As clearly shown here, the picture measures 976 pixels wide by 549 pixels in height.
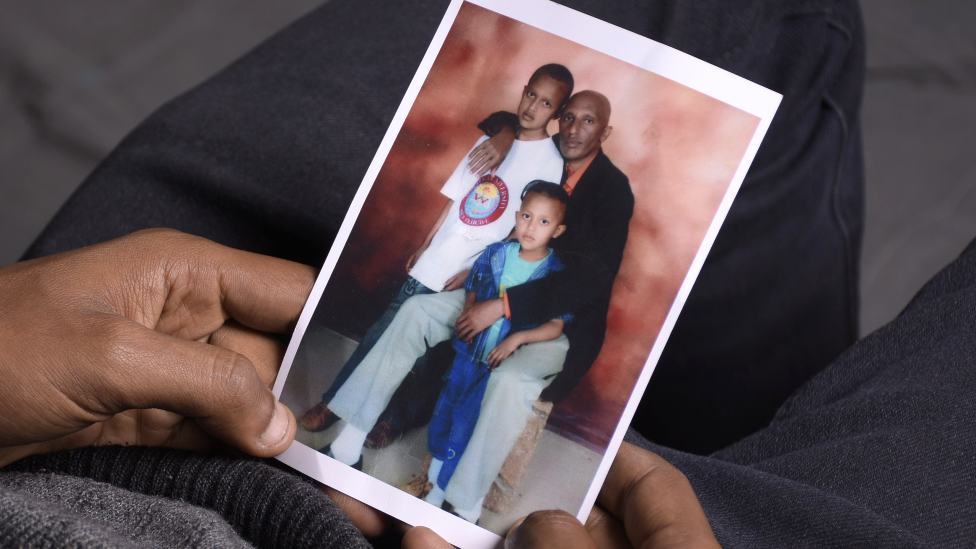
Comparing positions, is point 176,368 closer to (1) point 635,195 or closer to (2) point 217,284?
(2) point 217,284

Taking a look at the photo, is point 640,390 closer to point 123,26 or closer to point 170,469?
Result: point 170,469

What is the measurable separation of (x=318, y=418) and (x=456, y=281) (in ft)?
0.53

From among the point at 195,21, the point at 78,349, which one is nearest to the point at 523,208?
the point at 78,349

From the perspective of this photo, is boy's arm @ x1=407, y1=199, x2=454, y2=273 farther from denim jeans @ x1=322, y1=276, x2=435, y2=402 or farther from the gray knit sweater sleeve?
the gray knit sweater sleeve

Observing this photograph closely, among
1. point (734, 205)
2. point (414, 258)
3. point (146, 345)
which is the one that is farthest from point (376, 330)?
point (734, 205)

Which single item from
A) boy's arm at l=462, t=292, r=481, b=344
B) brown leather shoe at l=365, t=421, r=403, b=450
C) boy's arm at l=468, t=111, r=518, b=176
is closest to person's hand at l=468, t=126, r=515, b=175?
boy's arm at l=468, t=111, r=518, b=176

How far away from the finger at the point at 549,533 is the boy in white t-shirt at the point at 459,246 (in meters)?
0.14

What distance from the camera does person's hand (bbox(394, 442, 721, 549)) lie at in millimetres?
474

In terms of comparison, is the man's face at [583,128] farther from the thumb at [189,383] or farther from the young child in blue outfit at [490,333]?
the thumb at [189,383]

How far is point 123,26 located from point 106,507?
124cm

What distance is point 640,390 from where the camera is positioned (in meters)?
0.53

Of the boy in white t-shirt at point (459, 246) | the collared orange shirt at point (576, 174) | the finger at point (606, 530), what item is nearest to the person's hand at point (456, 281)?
the boy in white t-shirt at point (459, 246)

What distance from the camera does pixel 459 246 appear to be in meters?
0.54

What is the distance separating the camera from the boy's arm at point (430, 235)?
1.79ft
